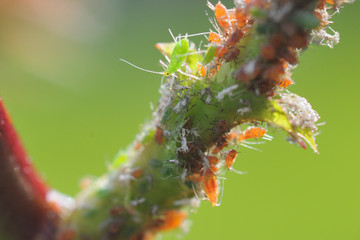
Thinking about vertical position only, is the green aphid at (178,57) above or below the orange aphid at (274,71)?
above

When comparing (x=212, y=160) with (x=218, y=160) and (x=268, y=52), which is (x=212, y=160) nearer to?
(x=218, y=160)

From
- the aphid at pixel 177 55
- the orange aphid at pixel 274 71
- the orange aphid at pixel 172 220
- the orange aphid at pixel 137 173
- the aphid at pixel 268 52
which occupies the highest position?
the aphid at pixel 177 55

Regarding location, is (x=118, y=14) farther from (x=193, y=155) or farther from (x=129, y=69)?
(x=193, y=155)

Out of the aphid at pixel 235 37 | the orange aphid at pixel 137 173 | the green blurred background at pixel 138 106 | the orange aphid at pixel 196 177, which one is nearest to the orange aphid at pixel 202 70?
the aphid at pixel 235 37

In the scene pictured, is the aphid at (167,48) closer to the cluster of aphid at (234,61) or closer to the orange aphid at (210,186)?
the cluster of aphid at (234,61)

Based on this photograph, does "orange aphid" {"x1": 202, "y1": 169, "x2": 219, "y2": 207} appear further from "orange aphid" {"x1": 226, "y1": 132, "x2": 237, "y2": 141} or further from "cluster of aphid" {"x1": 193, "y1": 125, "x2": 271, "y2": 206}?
"orange aphid" {"x1": 226, "y1": 132, "x2": 237, "y2": 141}

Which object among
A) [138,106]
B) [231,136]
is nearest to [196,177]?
[231,136]
